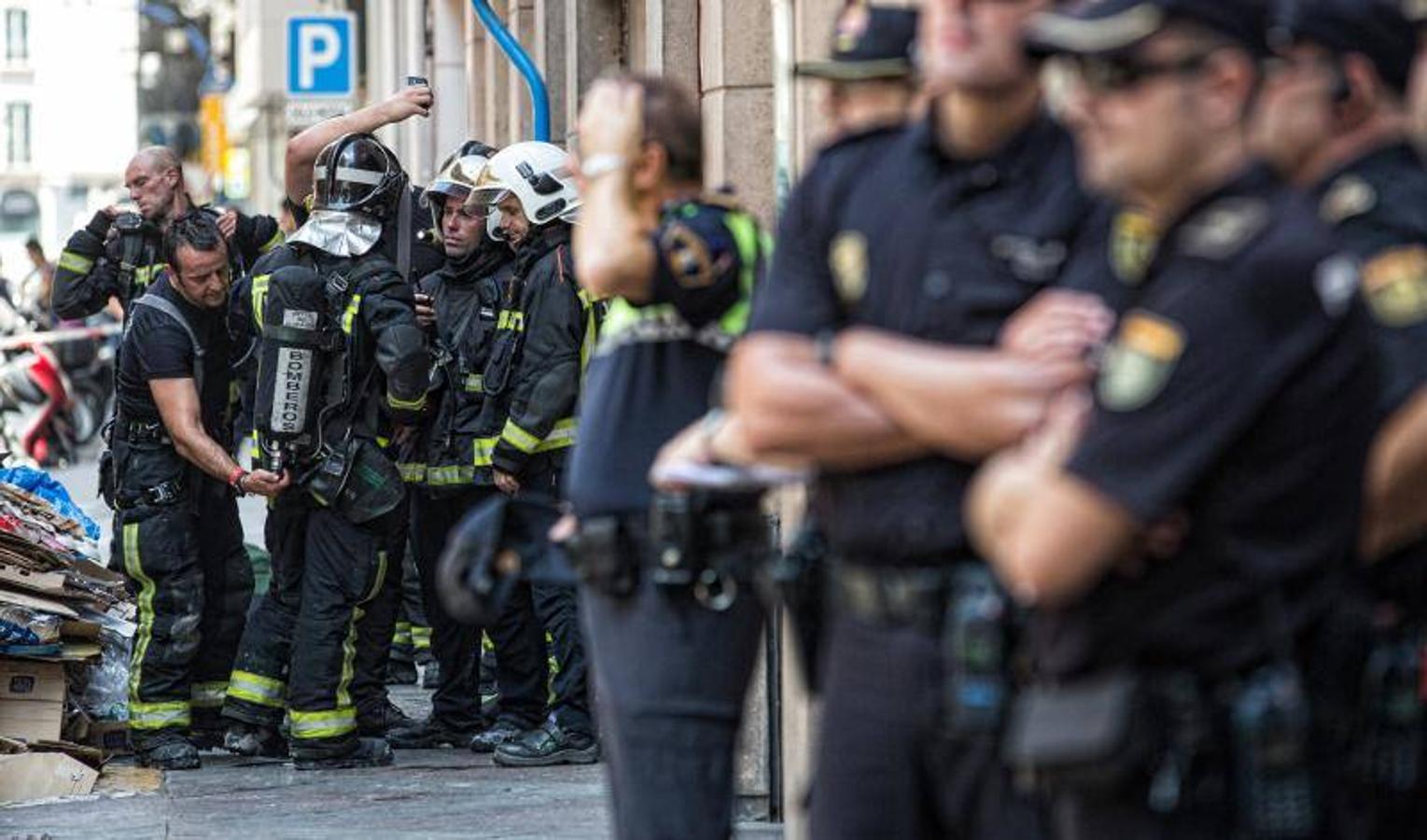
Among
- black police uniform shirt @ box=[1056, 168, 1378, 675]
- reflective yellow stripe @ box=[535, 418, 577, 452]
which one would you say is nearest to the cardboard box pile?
reflective yellow stripe @ box=[535, 418, 577, 452]

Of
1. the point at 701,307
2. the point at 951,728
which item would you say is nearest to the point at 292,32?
the point at 701,307

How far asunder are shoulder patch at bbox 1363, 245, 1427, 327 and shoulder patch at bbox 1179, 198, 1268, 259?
0.58 meters

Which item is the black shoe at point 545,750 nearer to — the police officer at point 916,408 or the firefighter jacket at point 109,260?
the firefighter jacket at point 109,260

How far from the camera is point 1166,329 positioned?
3.18 metres

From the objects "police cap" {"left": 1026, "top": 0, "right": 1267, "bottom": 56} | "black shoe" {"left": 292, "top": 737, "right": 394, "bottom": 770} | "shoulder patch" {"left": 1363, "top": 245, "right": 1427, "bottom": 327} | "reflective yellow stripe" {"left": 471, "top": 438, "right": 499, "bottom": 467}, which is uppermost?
"police cap" {"left": 1026, "top": 0, "right": 1267, "bottom": 56}

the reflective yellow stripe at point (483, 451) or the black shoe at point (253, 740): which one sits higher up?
the reflective yellow stripe at point (483, 451)

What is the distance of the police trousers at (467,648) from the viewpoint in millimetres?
9703

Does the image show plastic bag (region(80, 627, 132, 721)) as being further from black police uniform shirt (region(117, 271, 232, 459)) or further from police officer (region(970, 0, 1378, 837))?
police officer (region(970, 0, 1378, 837))

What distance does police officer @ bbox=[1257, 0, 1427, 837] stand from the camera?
3594 mm

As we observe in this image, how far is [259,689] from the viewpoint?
9672mm

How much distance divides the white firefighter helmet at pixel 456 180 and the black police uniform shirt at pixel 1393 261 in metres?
6.06

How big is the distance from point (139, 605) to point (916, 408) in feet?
20.6

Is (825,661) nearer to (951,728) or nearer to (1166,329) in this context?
(951,728)

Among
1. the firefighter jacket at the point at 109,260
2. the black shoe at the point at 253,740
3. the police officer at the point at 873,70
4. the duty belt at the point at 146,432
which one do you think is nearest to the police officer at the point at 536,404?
the black shoe at the point at 253,740
